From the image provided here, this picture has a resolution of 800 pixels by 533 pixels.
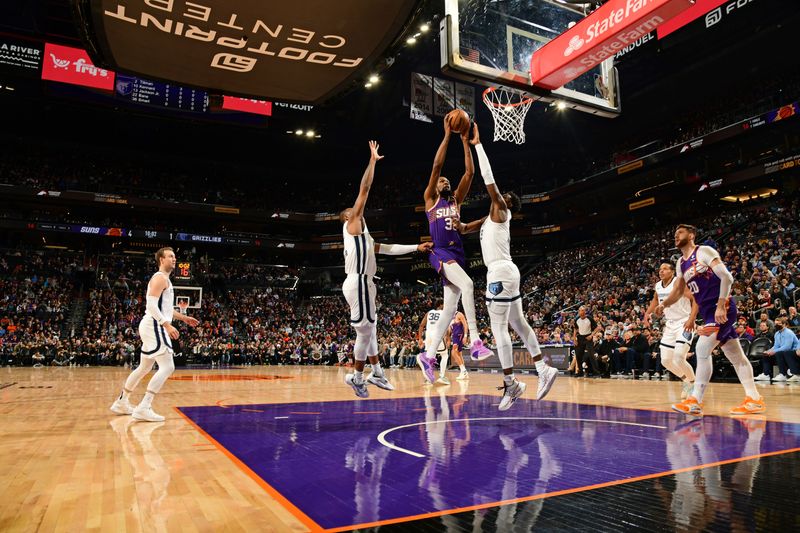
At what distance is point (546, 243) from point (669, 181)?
9070 mm

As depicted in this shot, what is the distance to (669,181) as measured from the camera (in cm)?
2712

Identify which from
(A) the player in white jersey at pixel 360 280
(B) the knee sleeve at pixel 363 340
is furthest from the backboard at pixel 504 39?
(B) the knee sleeve at pixel 363 340

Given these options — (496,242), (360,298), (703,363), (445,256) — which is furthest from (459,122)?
(703,363)

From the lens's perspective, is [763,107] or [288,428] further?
[763,107]

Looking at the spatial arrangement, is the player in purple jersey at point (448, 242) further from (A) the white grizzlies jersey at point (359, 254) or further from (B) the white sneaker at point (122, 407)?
(B) the white sneaker at point (122, 407)

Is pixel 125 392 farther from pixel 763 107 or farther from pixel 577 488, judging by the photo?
pixel 763 107

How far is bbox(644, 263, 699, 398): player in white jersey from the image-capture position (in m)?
7.16

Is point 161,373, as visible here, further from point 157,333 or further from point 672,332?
point 672,332

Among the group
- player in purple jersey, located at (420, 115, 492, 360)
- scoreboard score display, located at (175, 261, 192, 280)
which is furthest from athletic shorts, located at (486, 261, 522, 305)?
scoreboard score display, located at (175, 261, 192, 280)

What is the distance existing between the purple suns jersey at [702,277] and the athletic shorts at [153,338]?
6140 millimetres

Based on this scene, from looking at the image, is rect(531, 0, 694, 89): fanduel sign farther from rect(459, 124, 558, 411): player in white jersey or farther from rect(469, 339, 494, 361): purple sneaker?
rect(469, 339, 494, 361): purple sneaker

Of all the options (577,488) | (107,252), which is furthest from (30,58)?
(577,488)

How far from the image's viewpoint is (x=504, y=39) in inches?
318

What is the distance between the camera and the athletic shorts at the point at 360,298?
238 inches
